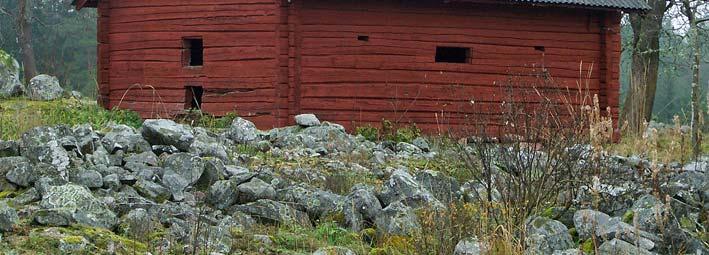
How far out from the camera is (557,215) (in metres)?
7.60

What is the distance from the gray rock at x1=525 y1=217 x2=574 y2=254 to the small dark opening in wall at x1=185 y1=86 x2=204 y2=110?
9.44 m

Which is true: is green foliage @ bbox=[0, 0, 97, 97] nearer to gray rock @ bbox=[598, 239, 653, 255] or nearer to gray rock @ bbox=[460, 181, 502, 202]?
gray rock @ bbox=[460, 181, 502, 202]

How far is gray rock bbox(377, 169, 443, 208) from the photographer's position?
7546mm

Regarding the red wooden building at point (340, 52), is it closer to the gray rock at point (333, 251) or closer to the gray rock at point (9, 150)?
the gray rock at point (9, 150)

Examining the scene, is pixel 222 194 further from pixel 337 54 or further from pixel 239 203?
pixel 337 54

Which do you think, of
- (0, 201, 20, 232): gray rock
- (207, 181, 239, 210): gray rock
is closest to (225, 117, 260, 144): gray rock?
(207, 181, 239, 210): gray rock

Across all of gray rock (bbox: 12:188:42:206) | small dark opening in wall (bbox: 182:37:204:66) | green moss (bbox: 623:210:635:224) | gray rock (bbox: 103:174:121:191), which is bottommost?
green moss (bbox: 623:210:635:224)

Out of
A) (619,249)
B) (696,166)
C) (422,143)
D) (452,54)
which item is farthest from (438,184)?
(452,54)

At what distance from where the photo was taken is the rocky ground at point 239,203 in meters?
6.25

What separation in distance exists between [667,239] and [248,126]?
6.37 meters

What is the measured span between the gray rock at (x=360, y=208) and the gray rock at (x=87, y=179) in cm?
190

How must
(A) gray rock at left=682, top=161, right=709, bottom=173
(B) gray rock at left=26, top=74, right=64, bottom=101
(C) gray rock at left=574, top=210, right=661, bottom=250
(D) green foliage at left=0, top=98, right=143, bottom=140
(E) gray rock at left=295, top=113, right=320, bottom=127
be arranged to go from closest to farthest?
(C) gray rock at left=574, top=210, right=661, bottom=250 → (A) gray rock at left=682, top=161, right=709, bottom=173 → (D) green foliage at left=0, top=98, right=143, bottom=140 → (E) gray rock at left=295, top=113, right=320, bottom=127 → (B) gray rock at left=26, top=74, right=64, bottom=101

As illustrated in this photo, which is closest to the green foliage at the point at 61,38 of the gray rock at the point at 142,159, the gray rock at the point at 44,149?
the gray rock at the point at 142,159

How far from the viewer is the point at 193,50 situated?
16.3 metres
